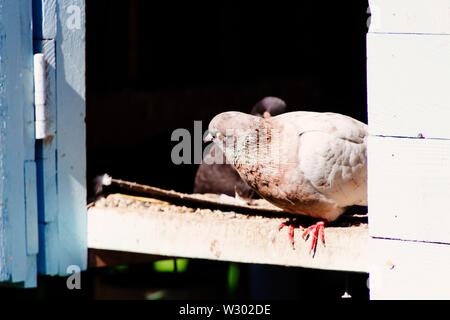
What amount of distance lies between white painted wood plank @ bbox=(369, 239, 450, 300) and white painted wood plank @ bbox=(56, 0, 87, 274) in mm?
1068

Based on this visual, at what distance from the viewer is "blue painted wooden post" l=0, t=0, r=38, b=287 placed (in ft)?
9.08

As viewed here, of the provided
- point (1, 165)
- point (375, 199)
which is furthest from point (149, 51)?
point (375, 199)

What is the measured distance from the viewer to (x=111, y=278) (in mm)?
5281

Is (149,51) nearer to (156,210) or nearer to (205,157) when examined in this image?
(205,157)

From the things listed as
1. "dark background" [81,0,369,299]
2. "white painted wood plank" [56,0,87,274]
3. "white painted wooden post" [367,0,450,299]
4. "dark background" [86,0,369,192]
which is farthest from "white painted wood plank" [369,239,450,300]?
"dark background" [81,0,369,299]

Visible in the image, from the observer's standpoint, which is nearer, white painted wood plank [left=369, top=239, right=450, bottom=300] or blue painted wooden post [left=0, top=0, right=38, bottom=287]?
white painted wood plank [left=369, top=239, right=450, bottom=300]

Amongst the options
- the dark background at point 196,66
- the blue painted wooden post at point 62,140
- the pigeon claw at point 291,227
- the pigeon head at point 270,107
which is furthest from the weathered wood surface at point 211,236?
the pigeon head at point 270,107

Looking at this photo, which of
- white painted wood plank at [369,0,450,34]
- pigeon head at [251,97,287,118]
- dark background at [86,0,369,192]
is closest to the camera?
white painted wood plank at [369,0,450,34]

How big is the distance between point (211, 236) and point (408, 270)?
2.68ft

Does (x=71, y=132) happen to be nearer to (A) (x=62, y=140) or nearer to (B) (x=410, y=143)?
(A) (x=62, y=140)

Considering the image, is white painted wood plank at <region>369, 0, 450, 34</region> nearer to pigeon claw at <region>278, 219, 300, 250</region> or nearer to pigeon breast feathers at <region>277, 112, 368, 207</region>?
pigeon breast feathers at <region>277, 112, 368, 207</region>

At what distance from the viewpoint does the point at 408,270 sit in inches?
91.2

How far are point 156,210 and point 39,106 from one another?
1.80ft
